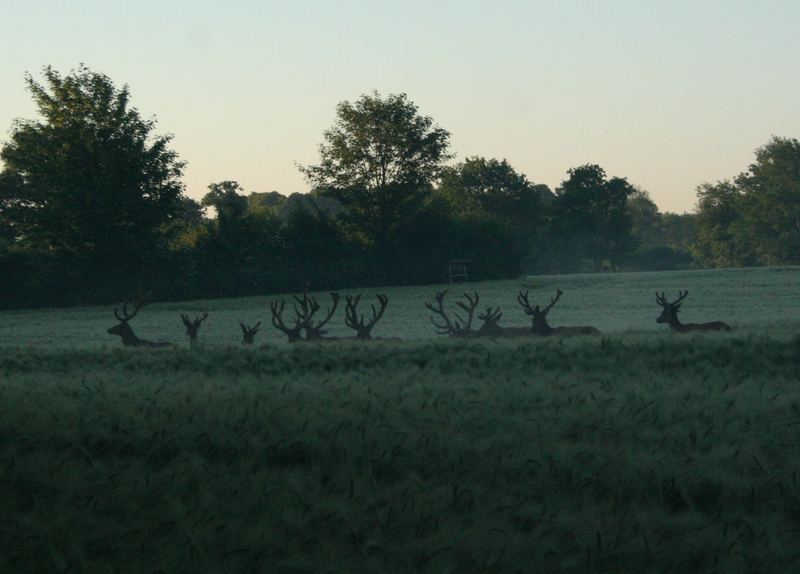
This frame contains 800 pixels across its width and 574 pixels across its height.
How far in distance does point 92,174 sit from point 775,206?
194ft

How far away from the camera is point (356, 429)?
26.0 ft

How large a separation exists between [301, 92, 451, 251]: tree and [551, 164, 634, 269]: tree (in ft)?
98.8

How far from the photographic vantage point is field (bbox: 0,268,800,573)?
5352 millimetres

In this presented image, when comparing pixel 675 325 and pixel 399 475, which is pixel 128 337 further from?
pixel 399 475

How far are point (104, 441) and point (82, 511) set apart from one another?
1.82m

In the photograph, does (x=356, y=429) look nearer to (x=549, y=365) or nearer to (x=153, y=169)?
(x=549, y=365)

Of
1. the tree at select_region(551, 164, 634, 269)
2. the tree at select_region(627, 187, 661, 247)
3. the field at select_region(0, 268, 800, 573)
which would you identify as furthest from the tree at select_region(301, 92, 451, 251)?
the tree at select_region(627, 187, 661, 247)

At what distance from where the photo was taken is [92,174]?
47.8 metres

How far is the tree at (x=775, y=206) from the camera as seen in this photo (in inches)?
3324

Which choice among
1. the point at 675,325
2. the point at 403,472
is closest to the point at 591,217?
the point at 675,325

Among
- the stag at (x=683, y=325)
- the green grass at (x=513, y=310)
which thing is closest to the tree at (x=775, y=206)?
the green grass at (x=513, y=310)

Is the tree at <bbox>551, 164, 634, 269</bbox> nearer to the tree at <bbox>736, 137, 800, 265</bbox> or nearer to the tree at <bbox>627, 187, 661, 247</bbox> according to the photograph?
the tree at <bbox>736, 137, 800, 265</bbox>

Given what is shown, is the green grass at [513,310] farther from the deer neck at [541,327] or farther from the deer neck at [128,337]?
the deer neck at [541,327]

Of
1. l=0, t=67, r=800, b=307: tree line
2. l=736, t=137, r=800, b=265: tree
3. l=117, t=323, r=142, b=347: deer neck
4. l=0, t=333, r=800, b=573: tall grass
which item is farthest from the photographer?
l=736, t=137, r=800, b=265: tree
